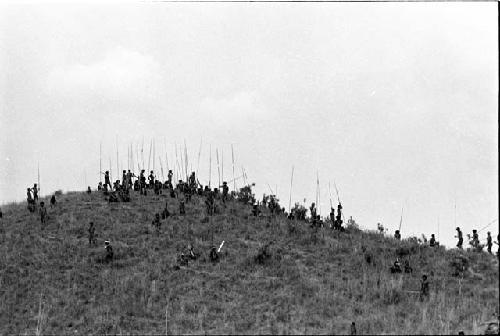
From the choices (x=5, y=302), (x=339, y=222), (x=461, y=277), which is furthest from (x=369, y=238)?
(x=5, y=302)

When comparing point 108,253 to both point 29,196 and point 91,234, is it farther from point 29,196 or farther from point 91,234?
point 29,196

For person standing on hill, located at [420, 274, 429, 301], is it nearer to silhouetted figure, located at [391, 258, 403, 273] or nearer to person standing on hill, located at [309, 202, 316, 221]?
silhouetted figure, located at [391, 258, 403, 273]

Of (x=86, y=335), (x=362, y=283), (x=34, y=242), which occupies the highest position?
(x=34, y=242)

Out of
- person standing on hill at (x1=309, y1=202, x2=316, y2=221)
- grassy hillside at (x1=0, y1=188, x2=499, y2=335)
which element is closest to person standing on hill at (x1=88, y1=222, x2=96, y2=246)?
grassy hillside at (x1=0, y1=188, x2=499, y2=335)

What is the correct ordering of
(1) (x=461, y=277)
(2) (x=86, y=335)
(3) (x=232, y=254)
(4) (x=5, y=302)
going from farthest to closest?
(3) (x=232, y=254), (1) (x=461, y=277), (4) (x=5, y=302), (2) (x=86, y=335)

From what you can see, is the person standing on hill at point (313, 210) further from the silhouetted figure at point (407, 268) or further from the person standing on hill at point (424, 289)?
the person standing on hill at point (424, 289)

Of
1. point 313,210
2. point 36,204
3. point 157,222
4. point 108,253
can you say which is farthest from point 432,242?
point 36,204

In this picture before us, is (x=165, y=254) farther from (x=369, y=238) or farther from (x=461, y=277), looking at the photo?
(x=461, y=277)

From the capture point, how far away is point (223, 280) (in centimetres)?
1909

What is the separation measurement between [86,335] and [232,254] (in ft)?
23.5

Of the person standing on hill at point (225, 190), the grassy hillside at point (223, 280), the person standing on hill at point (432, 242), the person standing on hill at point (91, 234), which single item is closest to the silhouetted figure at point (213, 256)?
the grassy hillside at point (223, 280)

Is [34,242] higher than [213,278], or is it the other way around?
[34,242]

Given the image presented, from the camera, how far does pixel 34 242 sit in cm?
2228

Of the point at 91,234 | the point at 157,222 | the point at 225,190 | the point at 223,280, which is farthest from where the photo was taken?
the point at 225,190
